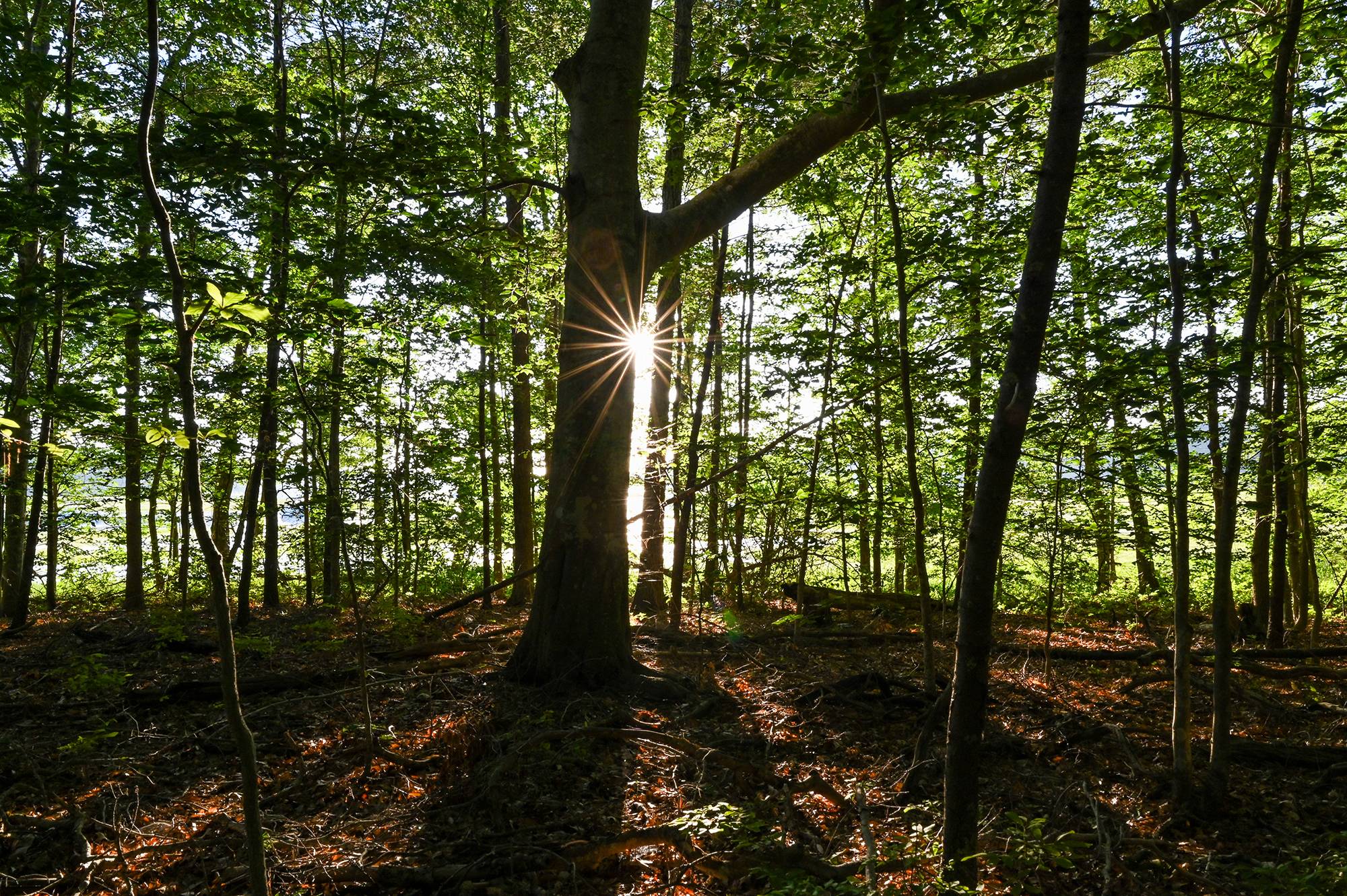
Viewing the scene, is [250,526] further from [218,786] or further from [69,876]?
[69,876]

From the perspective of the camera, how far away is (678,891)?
3.22m

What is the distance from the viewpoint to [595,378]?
602cm

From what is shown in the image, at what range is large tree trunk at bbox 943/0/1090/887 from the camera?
2646mm

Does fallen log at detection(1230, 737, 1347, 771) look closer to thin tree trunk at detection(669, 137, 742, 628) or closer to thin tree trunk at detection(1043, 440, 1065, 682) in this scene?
thin tree trunk at detection(1043, 440, 1065, 682)

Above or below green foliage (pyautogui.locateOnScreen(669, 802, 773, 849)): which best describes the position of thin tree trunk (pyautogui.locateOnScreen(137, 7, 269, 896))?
above

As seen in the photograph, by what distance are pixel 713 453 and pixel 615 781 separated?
479cm

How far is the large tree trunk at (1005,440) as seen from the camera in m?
2.65

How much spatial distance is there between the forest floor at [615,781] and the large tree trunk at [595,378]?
528 millimetres

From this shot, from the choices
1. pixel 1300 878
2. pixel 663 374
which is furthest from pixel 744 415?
pixel 1300 878

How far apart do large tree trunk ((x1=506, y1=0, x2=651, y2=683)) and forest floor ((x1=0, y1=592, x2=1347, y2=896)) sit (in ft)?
1.73

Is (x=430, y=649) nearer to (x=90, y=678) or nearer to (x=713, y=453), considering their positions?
(x=90, y=678)

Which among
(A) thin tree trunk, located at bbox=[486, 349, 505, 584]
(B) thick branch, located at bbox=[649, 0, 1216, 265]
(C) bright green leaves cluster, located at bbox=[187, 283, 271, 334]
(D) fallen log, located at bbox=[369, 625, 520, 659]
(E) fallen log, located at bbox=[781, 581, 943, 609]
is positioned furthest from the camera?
(A) thin tree trunk, located at bbox=[486, 349, 505, 584]

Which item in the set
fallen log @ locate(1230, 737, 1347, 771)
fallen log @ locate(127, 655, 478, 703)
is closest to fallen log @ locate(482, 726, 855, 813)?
fallen log @ locate(127, 655, 478, 703)

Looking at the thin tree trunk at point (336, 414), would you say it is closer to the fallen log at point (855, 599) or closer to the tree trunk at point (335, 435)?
the tree trunk at point (335, 435)
